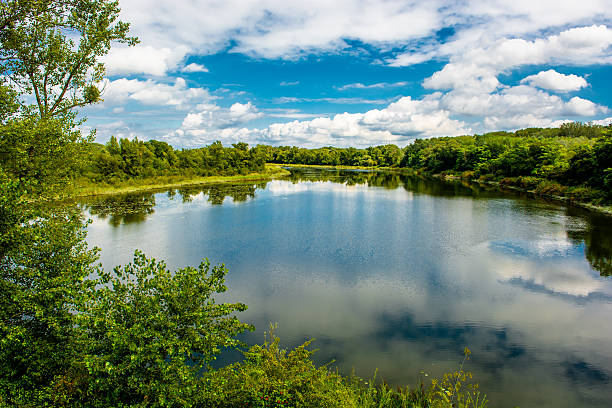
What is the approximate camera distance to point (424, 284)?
1480cm

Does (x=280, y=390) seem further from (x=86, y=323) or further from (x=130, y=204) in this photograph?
(x=130, y=204)

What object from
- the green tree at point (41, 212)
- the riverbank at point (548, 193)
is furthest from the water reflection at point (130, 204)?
the riverbank at point (548, 193)

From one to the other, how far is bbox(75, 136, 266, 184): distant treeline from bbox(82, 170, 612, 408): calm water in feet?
59.0

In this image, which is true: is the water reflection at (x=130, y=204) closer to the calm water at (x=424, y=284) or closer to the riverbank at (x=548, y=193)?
the calm water at (x=424, y=284)

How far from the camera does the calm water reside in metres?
9.51

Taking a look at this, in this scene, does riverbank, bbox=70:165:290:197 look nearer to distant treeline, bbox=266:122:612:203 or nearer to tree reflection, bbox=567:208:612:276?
tree reflection, bbox=567:208:612:276

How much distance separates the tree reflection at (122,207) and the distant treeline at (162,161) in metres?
3.95

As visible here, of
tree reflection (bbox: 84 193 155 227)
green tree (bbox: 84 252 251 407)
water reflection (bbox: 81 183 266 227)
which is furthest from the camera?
water reflection (bbox: 81 183 266 227)

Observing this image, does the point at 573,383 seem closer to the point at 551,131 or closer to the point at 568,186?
the point at 568,186

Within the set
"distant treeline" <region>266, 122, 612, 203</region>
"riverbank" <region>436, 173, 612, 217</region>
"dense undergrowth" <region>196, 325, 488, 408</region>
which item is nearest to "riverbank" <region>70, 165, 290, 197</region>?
"dense undergrowth" <region>196, 325, 488, 408</region>

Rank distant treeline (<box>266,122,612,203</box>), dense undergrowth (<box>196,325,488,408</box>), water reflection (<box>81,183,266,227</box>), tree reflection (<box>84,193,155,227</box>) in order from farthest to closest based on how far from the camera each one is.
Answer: distant treeline (<box>266,122,612,203</box>) < water reflection (<box>81,183,266,227</box>) < tree reflection (<box>84,193,155,227</box>) < dense undergrowth (<box>196,325,488,408</box>)

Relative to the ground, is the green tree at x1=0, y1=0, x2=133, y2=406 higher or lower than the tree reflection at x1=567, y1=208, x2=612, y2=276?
higher

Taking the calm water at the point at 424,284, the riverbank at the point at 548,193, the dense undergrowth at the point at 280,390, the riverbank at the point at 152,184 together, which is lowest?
the calm water at the point at 424,284

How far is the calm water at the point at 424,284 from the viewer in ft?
31.2
